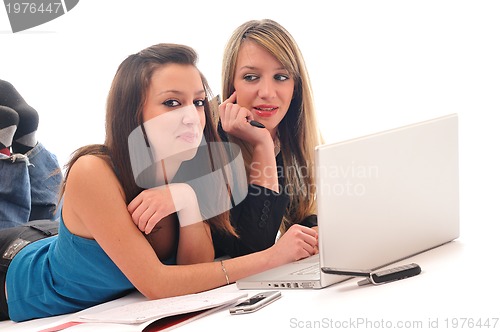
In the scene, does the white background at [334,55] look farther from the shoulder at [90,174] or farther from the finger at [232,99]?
the shoulder at [90,174]

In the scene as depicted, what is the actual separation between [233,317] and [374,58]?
197cm

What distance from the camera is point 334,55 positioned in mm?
3254

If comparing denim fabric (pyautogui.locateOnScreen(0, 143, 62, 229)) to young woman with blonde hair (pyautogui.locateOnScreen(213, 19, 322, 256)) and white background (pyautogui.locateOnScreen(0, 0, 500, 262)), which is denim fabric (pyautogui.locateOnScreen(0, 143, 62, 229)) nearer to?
young woman with blonde hair (pyautogui.locateOnScreen(213, 19, 322, 256))

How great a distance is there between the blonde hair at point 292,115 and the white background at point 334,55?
0.94 metres

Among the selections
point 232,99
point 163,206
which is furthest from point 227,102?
point 163,206

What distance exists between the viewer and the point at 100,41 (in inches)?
129

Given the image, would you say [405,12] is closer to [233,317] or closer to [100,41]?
[100,41]

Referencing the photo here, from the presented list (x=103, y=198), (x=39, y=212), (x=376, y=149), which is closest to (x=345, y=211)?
(x=376, y=149)

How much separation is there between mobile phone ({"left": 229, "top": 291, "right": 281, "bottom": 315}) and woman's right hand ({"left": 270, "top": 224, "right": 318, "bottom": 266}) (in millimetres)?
229

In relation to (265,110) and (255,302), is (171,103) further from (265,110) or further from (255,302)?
(255,302)

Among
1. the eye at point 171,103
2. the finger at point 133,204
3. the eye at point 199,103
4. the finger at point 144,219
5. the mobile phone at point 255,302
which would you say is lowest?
the mobile phone at point 255,302

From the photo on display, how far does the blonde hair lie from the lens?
214cm

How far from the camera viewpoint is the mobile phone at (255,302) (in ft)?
4.95

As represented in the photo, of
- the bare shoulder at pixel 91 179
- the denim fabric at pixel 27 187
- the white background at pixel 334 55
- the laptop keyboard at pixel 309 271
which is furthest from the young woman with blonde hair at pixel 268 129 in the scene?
the white background at pixel 334 55
